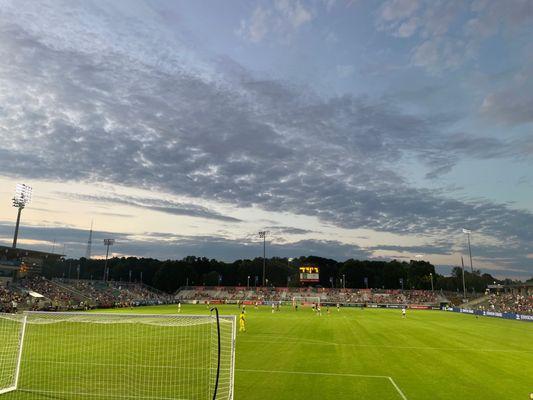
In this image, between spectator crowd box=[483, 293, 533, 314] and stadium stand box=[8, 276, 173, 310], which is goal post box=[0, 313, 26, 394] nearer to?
stadium stand box=[8, 276, 173, 310]

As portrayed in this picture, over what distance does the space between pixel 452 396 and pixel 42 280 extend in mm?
73105

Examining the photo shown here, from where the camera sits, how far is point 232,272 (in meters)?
165

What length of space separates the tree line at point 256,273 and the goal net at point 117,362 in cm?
12077

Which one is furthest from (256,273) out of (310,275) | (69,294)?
A: (69,294)

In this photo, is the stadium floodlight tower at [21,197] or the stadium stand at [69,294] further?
the stadium floodlight tower at [21,197]

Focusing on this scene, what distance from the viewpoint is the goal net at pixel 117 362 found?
13.9 m

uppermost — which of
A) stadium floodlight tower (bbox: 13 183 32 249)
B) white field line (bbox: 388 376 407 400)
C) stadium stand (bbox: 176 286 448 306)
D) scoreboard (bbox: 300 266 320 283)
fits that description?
stadium floodlight tower (bbox: 13 183 32 249)

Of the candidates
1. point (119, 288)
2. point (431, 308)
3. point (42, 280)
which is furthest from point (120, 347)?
point (431, 308)

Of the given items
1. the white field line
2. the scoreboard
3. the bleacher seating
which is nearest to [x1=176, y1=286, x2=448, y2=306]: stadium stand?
the bleacher seating

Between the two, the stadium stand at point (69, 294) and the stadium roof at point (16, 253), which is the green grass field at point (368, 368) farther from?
the stadium roof at point (16, 253)

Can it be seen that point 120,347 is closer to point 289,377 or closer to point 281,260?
point 289,377

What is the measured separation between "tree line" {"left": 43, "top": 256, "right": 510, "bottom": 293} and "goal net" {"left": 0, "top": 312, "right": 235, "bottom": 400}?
12077 centimetres

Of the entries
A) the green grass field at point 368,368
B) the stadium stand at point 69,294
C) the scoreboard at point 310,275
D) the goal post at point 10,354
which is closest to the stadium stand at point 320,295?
the scoreboard at point 310,275

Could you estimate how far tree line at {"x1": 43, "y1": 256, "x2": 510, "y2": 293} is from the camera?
14675 centimetres
